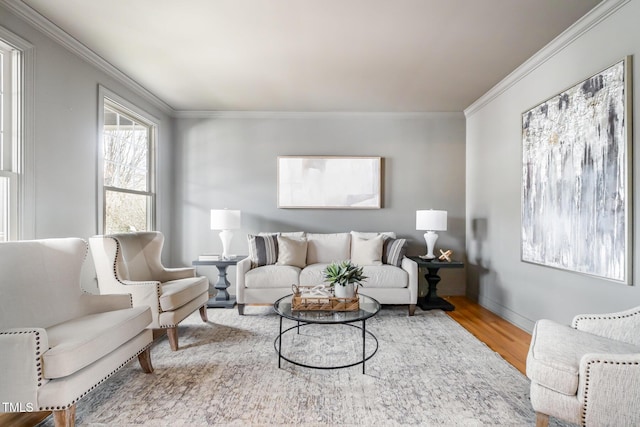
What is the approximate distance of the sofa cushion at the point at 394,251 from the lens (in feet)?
12.4

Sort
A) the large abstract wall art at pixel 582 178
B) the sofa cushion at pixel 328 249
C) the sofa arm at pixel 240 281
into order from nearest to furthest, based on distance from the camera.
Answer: the large abstract wall art at pixel 582 178
the sofa arm at pixel 240 281
the sofa cushion at pixel 328 249

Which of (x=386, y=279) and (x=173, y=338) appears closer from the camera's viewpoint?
(x=173, y=338)

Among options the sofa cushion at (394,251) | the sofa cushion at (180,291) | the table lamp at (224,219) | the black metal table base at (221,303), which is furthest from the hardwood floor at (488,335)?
the table lamp at (224,219)

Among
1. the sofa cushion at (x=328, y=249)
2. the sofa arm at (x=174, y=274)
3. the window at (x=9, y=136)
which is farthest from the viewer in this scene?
the sofa cushion at (x=328, y=249)

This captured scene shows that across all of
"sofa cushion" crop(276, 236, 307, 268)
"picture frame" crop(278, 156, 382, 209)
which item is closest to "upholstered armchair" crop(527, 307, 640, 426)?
"sofa cushion" crop(276, 236, 307, 268)

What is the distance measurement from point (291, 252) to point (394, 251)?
1.26 m

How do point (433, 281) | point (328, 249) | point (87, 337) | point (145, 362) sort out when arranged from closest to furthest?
point (87, 337) → point (145, 362) → point (433, 281) → point (328, 249)

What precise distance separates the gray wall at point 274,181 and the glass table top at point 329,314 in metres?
2.11

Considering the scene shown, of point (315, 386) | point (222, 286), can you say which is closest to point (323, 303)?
point (315, 386)

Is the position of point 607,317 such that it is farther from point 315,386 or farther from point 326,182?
point 326,182

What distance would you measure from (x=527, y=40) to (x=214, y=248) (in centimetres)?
420

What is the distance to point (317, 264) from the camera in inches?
154

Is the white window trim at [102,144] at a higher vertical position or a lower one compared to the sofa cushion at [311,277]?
higher

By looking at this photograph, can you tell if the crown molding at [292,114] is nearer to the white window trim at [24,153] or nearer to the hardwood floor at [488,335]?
the white window trim at [24,153]
